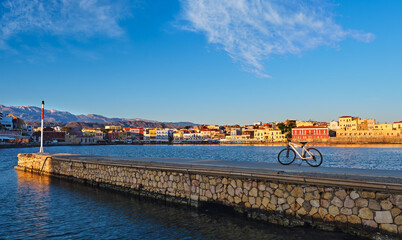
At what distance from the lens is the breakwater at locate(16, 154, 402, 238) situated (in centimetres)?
926

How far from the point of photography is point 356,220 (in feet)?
31.7

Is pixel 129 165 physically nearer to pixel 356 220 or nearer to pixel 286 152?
pixel 286 152

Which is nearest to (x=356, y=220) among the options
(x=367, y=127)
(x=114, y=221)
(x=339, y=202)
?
(x=339, y=202)

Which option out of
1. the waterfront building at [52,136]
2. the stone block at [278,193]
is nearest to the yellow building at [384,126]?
the stone block at [278,193]

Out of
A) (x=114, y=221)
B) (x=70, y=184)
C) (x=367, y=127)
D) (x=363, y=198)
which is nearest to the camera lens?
(x=363, y=198)

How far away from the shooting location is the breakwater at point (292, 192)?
926 centimetres

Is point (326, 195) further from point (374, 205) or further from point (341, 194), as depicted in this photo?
point (374, 205)

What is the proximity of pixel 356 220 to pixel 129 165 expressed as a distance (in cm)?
1320

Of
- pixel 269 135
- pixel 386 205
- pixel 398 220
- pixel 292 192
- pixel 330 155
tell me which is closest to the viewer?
pixel 398 220

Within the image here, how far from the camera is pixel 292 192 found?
440 inches

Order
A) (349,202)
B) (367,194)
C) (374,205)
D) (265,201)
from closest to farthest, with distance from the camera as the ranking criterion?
(374,205)
(367,194)
(349,202)
(265,201)

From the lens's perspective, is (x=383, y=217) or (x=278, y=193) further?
(x=278, y=193)

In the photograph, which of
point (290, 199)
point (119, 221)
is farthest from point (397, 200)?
point (119, 221)

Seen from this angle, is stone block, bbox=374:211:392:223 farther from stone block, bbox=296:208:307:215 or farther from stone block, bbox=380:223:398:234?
stone block, bbox=296:208:307:215
